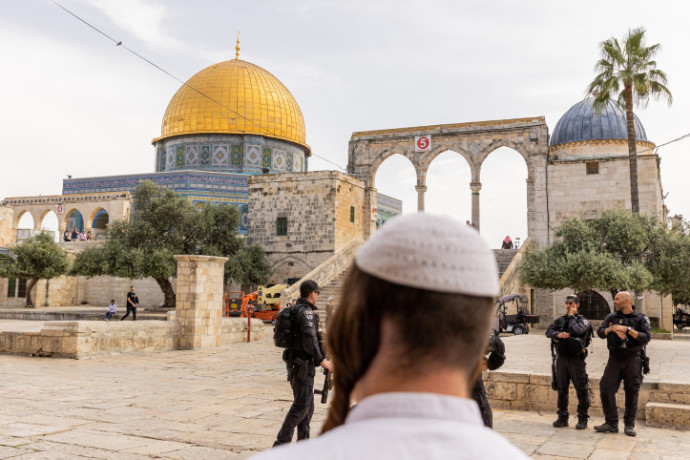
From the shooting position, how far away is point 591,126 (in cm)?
2748

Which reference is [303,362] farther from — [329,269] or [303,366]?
[329,269]

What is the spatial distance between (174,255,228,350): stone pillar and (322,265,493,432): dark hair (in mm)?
13380

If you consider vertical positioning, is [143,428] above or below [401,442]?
below

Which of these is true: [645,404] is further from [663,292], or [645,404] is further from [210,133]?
[210,133]

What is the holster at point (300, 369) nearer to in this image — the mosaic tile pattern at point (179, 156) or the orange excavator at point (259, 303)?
the orange excavator at point (259, 303)

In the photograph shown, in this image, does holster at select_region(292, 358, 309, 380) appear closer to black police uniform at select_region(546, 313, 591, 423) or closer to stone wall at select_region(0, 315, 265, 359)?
black police uniform at select_region(546, 313, 591, 423)

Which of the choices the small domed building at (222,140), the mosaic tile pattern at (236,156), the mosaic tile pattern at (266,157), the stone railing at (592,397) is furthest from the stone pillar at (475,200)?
the stone railing at (592,397)

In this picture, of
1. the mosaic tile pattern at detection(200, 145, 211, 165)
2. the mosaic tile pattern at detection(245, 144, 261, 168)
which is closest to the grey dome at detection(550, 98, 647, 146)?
the mosaic tile pattern at detection(245, 144, 261, 168)

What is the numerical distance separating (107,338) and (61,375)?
2.80 m

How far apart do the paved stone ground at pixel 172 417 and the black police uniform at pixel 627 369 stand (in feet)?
0.83

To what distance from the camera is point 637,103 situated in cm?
1950

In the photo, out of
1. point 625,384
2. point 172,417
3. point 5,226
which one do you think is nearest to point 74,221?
point 5,226

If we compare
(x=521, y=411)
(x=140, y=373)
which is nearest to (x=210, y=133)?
(x=140, y=373)

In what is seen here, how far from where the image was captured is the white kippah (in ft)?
3.18
